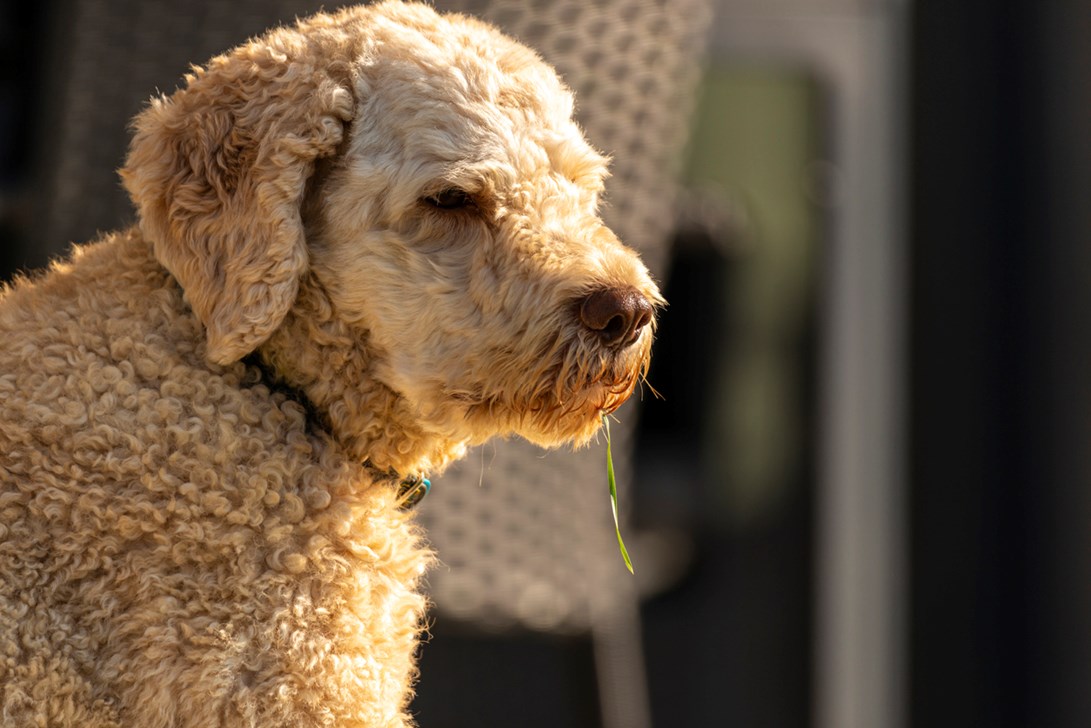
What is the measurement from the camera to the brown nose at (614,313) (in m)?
1.79

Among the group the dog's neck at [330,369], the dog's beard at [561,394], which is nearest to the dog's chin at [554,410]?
the dog's beard at [561,394]

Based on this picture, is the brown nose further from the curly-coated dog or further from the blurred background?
the blurred background

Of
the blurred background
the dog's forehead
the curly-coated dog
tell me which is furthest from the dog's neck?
the blurred background

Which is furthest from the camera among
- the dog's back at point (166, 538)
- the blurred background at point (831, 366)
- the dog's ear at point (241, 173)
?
the blurred background at point (831, 366)

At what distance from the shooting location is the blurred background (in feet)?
10.5

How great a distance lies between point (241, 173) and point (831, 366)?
3271mm

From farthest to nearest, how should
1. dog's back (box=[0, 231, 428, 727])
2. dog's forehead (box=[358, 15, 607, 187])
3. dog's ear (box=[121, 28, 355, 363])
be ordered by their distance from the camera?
dog's forehead (box=[358, 15, 607, 187]), dog's ear (box=[121, 28, 355, 363]), dog's back (box=[0, 231, 428, 727])

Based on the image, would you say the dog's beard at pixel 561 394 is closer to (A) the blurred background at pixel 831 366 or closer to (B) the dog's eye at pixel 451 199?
(B) the dog's eye at pixel 451 199

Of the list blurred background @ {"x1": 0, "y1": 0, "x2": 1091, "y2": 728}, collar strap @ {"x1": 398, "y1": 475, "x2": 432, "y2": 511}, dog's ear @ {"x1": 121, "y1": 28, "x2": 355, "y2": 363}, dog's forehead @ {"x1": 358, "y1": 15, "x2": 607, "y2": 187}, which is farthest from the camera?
blurred background @ {"x1": 0, "y1": 0, "x2": 1091, "y2": 728}

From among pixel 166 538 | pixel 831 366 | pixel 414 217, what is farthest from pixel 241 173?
pixel 831 366

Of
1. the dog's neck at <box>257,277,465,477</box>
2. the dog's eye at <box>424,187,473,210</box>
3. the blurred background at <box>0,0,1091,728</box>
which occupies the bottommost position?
the blurred background at <box>0,0,1091,728</box>

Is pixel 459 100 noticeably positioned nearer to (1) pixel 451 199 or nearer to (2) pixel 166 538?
(1) pixel 451 199

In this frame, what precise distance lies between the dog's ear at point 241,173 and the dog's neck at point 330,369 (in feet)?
0.20

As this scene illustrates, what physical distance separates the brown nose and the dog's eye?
262 millimetres
